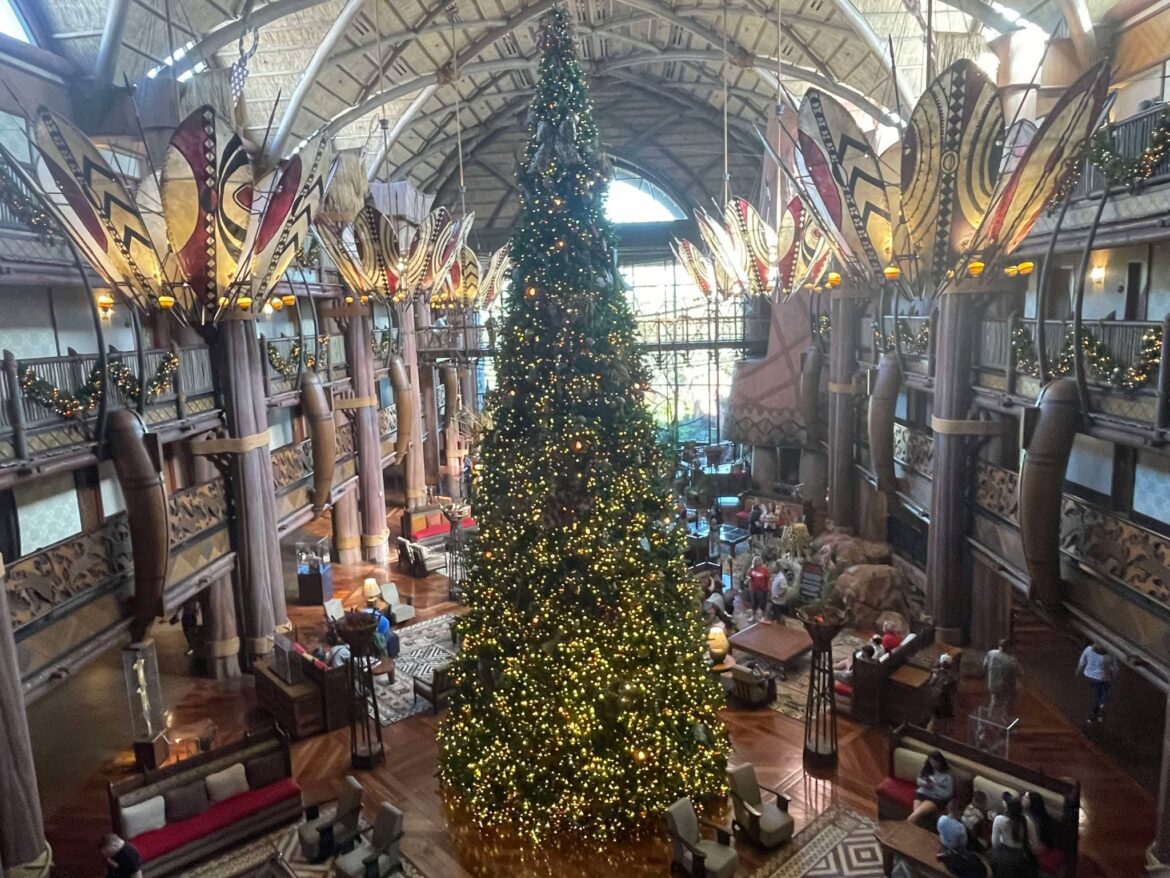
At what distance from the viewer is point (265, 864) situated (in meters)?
7.24

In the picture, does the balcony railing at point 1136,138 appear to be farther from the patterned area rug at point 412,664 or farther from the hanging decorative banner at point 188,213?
the patterned area rug at point 412,664

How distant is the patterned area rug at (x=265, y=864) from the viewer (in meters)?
7.12

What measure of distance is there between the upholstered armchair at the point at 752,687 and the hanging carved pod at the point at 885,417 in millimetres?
5404

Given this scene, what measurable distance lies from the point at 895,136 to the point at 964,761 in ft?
46.4

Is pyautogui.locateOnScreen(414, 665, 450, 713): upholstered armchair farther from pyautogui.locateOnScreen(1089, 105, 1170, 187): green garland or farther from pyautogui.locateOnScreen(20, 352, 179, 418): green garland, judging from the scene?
pyautogui.locateOnScreen(1089, 105, 1170, 187): green garland

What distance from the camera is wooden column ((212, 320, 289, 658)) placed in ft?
37.2

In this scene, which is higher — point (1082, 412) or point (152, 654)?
point (1082, 412)

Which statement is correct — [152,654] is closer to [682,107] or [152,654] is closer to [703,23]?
[703,23]

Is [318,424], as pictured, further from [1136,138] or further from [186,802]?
[1136,138]

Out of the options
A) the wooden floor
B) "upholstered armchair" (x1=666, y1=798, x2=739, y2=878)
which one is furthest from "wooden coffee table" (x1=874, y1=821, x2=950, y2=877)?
"upholstered armchair" (x1=666, y1=798, x2=739, y2=878)

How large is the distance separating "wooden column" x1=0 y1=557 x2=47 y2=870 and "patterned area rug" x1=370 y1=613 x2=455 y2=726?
3.92m

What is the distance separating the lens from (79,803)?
8492 millimetres

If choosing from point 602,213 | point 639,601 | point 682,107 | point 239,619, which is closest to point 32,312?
point 239,619

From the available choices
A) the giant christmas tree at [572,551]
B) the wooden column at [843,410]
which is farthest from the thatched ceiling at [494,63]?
the wooden column at [843,410]
